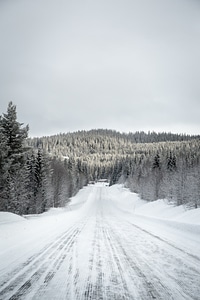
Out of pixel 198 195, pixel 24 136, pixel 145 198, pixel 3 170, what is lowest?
pixel 145 198

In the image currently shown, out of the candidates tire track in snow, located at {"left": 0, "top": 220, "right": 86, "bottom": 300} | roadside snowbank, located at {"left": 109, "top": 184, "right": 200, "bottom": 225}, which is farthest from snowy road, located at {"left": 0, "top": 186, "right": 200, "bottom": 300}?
roadside snowbank, located at {"left": 109, "top": 184, "right": 200, "bottom": 225}

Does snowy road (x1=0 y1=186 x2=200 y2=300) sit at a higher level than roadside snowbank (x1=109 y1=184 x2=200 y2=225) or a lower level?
higher

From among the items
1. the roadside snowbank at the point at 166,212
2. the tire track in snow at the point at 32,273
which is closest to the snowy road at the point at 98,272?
the tire track in snow at the point at 32,273

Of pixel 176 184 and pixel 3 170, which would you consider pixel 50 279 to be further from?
pixel 176 184

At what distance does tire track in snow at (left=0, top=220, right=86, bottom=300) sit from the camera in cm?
335

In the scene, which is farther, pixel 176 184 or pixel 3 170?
pixel 176 184

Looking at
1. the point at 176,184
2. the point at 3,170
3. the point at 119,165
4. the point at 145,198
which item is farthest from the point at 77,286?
the point at 119,165

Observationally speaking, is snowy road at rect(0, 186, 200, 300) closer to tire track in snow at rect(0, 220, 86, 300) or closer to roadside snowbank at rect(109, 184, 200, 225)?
tire track in snow at rect(0, 220, 86, 300)

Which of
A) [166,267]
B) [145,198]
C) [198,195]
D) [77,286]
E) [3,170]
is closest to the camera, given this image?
[77,286]

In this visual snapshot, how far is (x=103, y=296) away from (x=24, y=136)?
19110 millimetres

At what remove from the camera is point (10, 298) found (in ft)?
10.2

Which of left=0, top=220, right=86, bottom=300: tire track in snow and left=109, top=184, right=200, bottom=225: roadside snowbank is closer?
→ left=0, top=220, right=86, bottom=300: tire track in snow

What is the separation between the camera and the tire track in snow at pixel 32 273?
3350mm

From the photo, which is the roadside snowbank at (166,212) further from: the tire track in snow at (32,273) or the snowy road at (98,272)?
the tire track in snow at (32,273)
